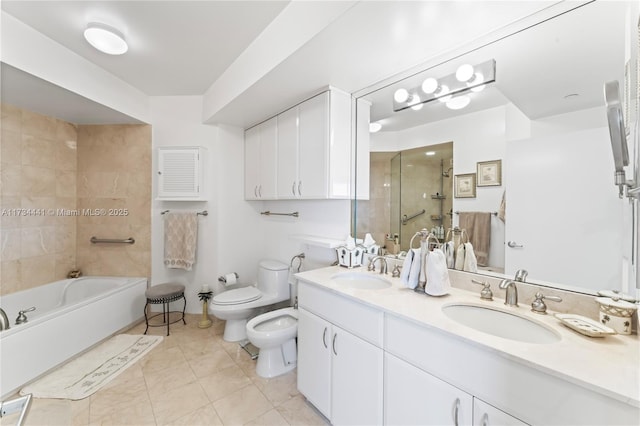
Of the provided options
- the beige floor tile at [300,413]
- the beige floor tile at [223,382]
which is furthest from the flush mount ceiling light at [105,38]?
the beige floor tile at [300,413]

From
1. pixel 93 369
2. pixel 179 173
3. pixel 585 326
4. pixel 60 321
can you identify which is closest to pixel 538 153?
pixel 585 326

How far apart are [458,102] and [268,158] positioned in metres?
1.78

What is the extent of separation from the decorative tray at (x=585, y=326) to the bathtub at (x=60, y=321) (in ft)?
10.5

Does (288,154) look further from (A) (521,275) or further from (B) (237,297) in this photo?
(A) (521,275)

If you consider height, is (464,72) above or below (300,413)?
above

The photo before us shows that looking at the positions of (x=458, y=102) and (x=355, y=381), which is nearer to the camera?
(x=355, y=381)

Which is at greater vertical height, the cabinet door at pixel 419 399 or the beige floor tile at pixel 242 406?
the cabinet door at pixel 419 399

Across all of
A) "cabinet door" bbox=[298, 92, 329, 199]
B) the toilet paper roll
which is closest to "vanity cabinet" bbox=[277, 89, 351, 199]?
"cabinet door" bbox=[298, 92, 329, 199]

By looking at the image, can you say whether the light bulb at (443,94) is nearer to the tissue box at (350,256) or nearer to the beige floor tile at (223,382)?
the tissue box at (350,256)

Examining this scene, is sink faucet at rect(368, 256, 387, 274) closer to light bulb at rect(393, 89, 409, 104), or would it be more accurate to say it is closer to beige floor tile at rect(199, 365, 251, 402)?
light bulb at rect(393, 89, 409, 104)

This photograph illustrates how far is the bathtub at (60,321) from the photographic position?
1.71 metres

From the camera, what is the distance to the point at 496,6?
1103 millimetres

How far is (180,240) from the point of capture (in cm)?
279

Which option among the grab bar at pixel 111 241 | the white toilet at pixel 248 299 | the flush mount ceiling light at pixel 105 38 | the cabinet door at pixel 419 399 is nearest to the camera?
the cabinet door at pixel 419 399
